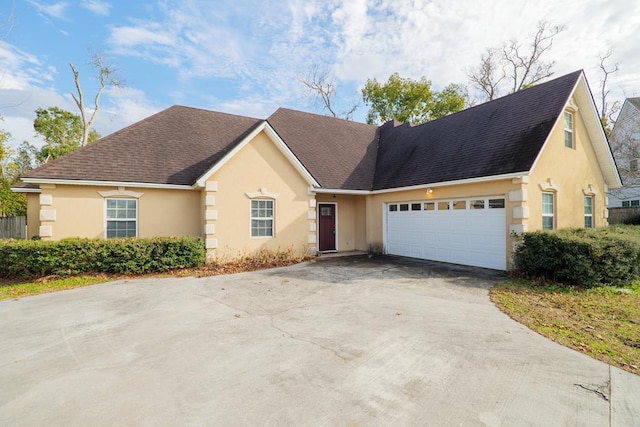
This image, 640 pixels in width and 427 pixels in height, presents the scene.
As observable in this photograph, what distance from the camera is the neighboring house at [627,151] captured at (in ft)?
73.3

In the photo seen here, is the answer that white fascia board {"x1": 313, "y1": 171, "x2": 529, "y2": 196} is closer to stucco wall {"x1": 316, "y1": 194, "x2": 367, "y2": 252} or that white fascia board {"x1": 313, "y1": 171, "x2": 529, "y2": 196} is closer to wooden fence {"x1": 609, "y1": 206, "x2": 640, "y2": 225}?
stucco wall {"x1": 316, "y1": 194, "x2": 367, "y2": 252}

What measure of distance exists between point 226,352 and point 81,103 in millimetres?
31382

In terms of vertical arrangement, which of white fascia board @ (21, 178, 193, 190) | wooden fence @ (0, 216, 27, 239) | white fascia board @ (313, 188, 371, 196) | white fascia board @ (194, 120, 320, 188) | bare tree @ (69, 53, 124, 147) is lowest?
wooden fence @ (0, 216, 27, 239)

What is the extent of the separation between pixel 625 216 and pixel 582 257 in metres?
17.0

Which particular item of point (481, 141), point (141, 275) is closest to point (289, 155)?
point (141, 275)

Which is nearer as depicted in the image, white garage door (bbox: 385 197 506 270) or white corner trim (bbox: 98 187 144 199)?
white garage door (bbox: 385 197 506 270)

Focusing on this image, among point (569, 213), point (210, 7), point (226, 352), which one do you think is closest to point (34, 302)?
point (226, 352)

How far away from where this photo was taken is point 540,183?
10.6 m

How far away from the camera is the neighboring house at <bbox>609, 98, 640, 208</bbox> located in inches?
880

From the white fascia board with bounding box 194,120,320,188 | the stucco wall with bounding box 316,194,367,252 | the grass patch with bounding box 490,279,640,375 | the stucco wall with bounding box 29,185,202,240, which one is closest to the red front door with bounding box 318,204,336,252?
the stucco wall with bounding box 316,194,367,252

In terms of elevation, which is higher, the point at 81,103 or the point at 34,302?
the point at 81,103

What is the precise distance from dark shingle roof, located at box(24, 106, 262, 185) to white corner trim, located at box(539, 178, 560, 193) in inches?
440

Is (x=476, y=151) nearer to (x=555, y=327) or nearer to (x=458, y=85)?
(x=555, y=327)

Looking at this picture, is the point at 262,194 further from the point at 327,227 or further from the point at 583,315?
the point at 583,315
